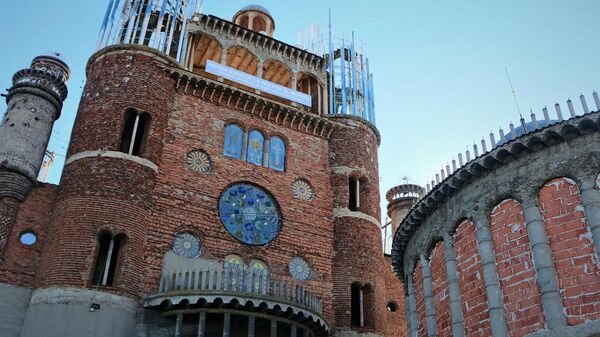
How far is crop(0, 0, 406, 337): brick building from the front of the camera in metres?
18.2

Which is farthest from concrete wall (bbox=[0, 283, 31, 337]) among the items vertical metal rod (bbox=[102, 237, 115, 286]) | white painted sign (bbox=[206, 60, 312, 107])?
white painted sign (bbox=[206, 60, 312, 107])

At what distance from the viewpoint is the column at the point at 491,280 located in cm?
1254

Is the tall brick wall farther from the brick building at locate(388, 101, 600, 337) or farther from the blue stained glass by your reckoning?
the brick building at locate(388, 101, 600, 337)

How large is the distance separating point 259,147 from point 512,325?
1440 centimetres

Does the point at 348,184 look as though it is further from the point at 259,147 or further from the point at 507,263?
the point at 507,263

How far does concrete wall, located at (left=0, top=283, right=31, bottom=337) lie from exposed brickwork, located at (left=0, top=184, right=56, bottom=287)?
25 centimetres

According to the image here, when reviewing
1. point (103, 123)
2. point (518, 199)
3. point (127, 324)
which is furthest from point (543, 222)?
point (103, 123)

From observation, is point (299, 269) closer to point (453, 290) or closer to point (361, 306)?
point (361, 306)

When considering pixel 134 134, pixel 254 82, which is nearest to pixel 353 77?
pixel 254 82

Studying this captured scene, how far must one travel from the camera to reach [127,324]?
58.5 feet

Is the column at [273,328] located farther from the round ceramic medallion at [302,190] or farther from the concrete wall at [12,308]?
the concrete wall at [12,308]

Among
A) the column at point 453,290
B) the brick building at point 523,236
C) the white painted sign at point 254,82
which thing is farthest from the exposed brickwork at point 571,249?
the white painted sign at point 254,82

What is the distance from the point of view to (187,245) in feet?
66.6

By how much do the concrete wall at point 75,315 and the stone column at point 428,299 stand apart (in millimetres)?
9282
